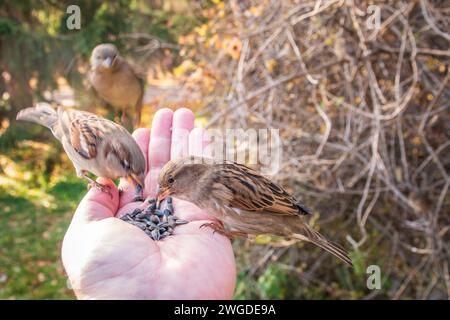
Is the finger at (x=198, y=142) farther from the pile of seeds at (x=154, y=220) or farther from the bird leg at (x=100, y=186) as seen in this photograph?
the bird leg at (x=100, y=186)

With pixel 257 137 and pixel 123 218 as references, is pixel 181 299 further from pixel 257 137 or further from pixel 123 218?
pixel 257 137

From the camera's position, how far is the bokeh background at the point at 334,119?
429 cm

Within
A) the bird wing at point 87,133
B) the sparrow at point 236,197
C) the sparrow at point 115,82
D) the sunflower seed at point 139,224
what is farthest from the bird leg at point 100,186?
the sparrow at point 115,82

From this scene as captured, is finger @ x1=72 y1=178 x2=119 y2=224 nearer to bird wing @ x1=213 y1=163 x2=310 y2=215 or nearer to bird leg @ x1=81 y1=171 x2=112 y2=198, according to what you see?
bird leg @ x1=81 y1=171 x2=112 y2=198

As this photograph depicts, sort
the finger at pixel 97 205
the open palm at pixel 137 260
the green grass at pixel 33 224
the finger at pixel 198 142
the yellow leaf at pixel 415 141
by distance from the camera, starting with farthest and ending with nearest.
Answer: the green grass at pixel 33 224
the yellow leaf at pixel 415 141
the finger at pixel 198 142
the finger at pixel 97 205
the open palm at pixel 137 260

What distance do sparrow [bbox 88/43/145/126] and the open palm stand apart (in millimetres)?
1174

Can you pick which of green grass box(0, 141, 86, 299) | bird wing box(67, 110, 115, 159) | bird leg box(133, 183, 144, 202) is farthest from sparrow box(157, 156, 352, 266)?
green grass box(0, 141, 86, 299)

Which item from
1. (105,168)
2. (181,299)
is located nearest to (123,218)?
(105,168)

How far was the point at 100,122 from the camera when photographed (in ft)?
10.9

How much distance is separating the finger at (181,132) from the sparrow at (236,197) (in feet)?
1.60

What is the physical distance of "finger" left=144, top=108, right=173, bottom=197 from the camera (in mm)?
3607

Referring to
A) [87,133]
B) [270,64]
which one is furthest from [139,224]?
[270,64]
